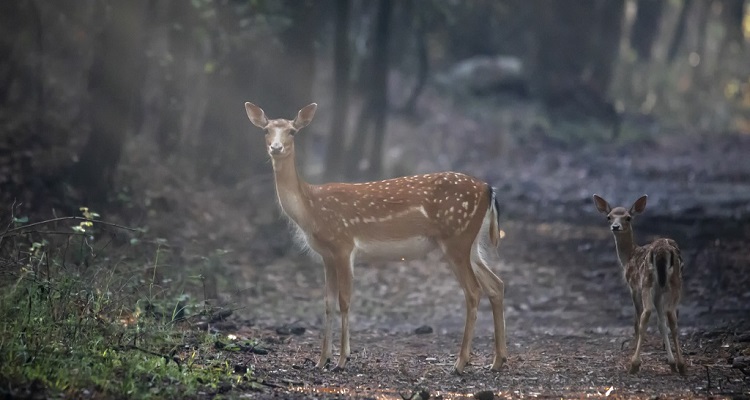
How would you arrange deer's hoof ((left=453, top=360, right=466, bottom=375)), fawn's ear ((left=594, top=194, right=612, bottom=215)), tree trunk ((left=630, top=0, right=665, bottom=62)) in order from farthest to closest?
tree trunk ((left=630, top=0, right=665, bottom=62)) → fawn's ear ((left=594, top=194, right=612, bottom=215)) → deer's hoof ((left=453, top=360, right=466, bottom=375))

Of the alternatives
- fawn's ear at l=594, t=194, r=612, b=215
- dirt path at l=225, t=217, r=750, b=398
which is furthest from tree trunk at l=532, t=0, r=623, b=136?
fawn's ear at l=594, t=194, r=612, b=215

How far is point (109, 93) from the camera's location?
660 inches

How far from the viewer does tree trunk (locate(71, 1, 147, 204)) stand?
16.6 meters

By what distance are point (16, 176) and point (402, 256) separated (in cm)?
766

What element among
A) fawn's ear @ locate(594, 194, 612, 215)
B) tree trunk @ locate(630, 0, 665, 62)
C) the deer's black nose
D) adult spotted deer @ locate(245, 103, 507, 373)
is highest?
tree trunk @ locate(630, 0, 665, 62)

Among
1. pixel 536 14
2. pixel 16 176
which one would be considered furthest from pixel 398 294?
pixel 536 14

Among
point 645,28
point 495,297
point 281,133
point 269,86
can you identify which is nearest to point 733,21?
point 645,28

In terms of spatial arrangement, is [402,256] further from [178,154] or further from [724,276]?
[178,154]

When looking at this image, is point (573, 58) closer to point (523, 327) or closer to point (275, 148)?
point (523, 327)

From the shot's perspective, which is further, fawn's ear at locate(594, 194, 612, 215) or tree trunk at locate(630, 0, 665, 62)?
tree trunk at locate(630, 0, 665, 62)

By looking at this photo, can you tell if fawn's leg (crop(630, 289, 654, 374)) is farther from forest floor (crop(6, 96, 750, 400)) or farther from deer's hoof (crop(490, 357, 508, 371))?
deer's hoof (crop(490, 357, 508, 371))

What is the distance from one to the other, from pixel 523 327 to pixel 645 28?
38.3 meters

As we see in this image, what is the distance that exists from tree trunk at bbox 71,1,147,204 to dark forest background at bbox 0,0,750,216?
23 mm

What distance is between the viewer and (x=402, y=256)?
11.6 metres
